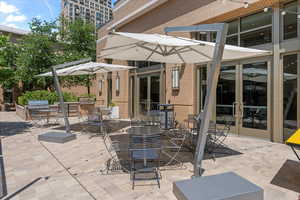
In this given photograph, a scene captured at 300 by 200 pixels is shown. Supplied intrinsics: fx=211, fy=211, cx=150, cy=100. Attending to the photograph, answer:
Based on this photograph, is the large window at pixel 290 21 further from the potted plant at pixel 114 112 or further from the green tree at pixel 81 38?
the green tree at pixel 81 38

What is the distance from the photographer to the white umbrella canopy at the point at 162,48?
3502 mm

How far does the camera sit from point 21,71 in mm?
17938

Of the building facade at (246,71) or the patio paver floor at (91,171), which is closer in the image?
the patio paver floor at (91,171)

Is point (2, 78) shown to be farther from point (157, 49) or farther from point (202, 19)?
point (202, 19)

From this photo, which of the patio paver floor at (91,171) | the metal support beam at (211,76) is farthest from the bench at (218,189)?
the metal support beam at (211,76)

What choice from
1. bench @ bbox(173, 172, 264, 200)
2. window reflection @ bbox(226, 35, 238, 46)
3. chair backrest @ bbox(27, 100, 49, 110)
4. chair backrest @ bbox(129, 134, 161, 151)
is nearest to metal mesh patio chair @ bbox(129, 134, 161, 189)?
chair backrest @ bbox(129, 134, 161, 151)

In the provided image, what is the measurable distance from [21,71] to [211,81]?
19.1 m

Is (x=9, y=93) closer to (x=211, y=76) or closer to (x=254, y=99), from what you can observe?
(x=254, y=99)

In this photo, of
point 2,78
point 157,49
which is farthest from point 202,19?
point 2,78

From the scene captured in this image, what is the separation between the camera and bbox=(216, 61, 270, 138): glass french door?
602cm

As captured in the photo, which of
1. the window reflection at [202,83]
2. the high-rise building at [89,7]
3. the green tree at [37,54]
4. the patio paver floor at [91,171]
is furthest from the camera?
the high-rise building at [89,7]

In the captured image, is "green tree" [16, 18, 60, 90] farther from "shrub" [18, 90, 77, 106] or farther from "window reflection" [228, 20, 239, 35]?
"window reflection" [228, 20, 239, 35]

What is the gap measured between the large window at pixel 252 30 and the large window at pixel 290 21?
14.7 inches

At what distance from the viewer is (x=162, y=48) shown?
15.5 ft
